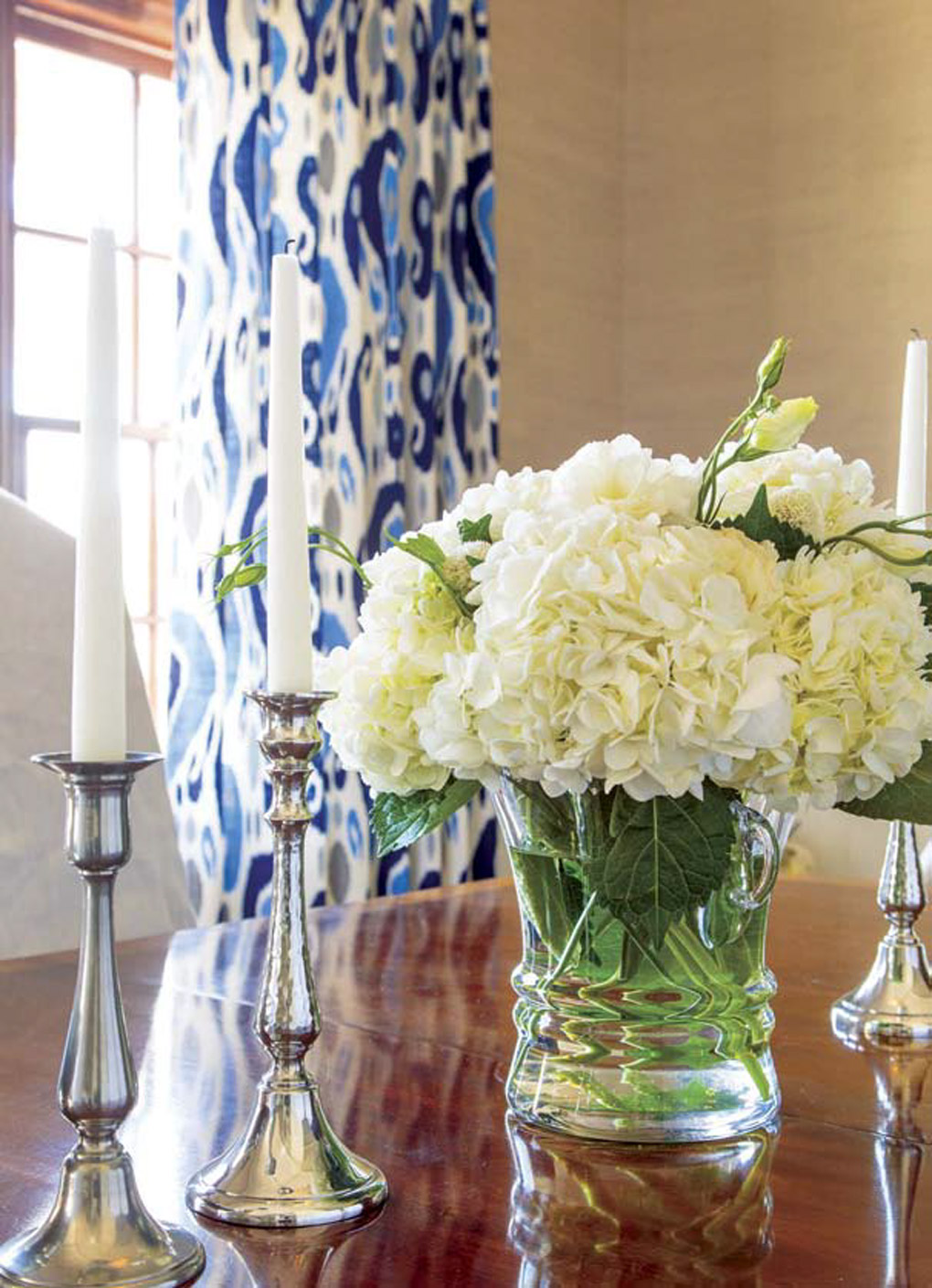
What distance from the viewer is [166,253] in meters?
3.58

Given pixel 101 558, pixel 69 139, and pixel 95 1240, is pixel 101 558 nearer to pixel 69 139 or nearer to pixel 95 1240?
pixel 95 1240

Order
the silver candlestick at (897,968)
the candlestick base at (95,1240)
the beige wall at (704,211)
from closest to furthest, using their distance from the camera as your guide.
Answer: the candlestick base at (95,1240) < the silver candlestick at (897,968) < the beige wall at (704,211)

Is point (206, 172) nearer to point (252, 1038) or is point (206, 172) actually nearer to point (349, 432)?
point (349, 432)

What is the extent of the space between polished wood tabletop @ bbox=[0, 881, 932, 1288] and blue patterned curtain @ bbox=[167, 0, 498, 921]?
Result: 76.1 inches

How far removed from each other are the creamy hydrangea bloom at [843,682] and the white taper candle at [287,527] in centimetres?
25

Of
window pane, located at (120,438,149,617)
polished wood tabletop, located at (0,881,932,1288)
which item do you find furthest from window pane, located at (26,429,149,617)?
polished wood tabletop, located at (0,881,932,1288)

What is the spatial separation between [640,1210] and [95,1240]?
0.26 m

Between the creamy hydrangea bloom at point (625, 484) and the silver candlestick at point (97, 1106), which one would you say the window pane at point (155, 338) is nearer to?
the creamy hydrangea bloom at point (625, 484)

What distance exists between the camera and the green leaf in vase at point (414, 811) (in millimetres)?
885

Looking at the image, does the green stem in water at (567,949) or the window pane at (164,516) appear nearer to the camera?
the green stem in water at (567,949)

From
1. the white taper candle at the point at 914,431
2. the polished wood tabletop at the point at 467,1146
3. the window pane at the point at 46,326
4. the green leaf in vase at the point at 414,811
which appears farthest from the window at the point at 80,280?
the green leaf in vase at the point at 414,811

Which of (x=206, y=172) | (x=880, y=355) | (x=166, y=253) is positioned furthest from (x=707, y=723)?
(x=880, y=355)

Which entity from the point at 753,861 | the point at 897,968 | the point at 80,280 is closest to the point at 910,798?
the point at 753,861

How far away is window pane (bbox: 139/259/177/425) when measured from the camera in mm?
3553
